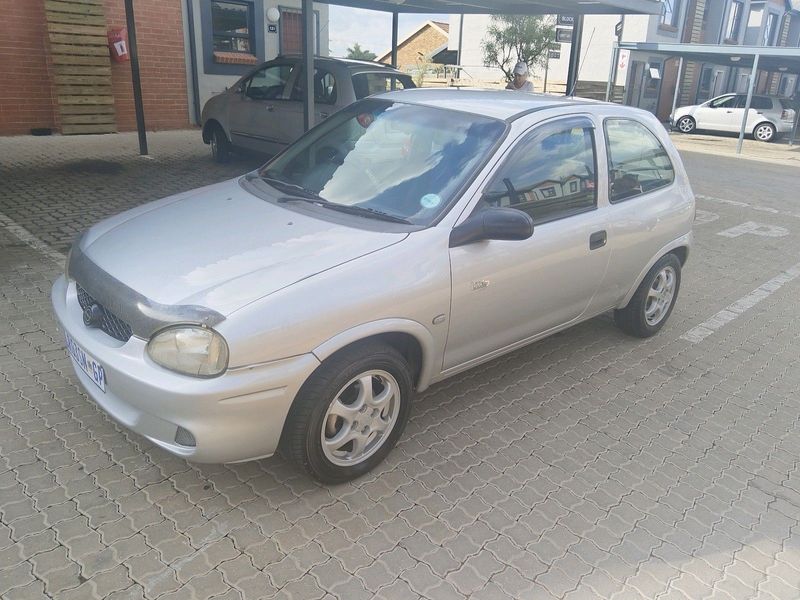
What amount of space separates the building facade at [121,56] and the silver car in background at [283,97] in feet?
11.0

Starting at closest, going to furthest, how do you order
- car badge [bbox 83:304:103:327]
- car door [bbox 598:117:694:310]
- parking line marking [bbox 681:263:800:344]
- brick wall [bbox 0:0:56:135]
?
car badge [bbox 83:304:103:327] < car door [bbox 598:117:694:310] < parking line marking [bbox 681:263:800:344] < brick wall [bbox 0:0:56:135]

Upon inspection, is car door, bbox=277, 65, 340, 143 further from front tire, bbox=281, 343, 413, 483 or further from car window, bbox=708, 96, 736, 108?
car window, bbox=708, 96, 736, 108

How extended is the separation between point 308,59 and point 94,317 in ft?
19.6

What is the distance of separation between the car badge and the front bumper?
145 millimetres

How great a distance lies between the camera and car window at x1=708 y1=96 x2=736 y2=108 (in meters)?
22.9

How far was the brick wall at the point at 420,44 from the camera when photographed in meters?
43.8

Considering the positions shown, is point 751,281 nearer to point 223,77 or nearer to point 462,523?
point 462,523

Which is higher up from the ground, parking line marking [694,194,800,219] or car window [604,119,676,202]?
car window [604,119,676,202]

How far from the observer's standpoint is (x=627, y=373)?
4418mm

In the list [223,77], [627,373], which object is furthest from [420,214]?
[223,77]

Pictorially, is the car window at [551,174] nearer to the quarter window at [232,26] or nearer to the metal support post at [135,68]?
the metal support post at [135,68]

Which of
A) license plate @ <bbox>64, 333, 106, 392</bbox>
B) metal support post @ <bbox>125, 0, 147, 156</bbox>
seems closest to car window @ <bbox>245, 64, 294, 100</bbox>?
metal support post @ <bbox>125, 0, 147, 156</bbox>

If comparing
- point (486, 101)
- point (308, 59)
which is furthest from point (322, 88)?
point (486, 101)

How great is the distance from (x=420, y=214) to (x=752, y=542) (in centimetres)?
213
